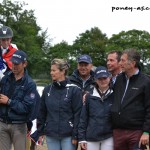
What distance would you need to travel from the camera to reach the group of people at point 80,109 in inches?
202

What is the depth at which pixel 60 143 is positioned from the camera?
5.56 metres

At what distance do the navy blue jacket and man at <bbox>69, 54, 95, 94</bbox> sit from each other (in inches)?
31.4

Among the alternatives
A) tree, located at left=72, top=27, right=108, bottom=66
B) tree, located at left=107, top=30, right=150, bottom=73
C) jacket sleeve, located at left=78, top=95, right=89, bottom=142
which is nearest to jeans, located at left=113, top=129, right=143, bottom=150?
jacket sleeve, located at left=78, top=95, right=89, bottom=142

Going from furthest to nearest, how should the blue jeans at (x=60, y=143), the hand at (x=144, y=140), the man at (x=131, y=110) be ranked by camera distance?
1. the blue jeans at (x=60, y=143)
2. the man at (x=131, y=110)
3. the hand at (x=144, y=140)

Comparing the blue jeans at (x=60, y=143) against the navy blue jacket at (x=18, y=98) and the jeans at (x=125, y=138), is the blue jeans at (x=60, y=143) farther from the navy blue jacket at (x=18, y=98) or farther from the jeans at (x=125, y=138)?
the jeans at (x=125, y=138)

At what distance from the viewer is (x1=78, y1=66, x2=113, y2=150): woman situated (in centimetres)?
529

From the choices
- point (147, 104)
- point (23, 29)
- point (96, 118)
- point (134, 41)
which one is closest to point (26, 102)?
point (96, 118)

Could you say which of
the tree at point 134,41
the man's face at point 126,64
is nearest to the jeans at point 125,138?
the man's face at point 126,64

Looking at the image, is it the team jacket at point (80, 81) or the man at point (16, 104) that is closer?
the man at point (16, 104)

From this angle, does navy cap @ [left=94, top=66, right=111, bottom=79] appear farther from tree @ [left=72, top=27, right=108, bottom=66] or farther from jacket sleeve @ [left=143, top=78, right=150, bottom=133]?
tree @ [left=72, top=27, right=108, bottom=66]

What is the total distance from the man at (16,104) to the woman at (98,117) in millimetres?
767

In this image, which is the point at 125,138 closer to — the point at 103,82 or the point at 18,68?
the point at 103,82

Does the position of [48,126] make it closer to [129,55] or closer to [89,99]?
[89,99]

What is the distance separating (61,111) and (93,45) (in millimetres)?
67364
